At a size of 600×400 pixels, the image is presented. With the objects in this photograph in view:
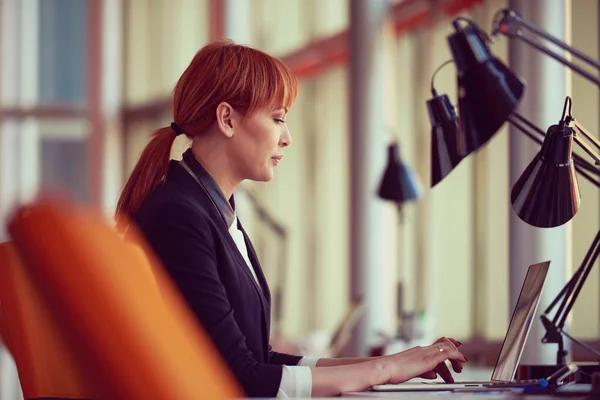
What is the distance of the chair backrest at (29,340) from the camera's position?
1426mm

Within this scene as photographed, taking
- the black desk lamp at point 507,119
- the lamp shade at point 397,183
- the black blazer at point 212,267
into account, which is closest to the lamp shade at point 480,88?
the black desk lamp at point 507,119

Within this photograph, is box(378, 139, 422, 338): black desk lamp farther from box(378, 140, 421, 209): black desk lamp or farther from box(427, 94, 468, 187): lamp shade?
box(427, 94, 468, 187): lamp shade

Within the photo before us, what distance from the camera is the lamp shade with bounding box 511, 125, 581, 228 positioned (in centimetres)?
184

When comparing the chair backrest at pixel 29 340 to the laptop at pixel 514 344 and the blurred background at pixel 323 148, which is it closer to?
the blurred background at pixel 323 148

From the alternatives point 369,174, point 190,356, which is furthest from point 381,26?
point 190,356

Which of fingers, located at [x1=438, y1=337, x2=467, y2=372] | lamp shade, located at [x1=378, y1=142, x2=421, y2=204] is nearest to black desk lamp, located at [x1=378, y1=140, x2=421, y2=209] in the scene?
lamp shade, located at [x1=378, y1=142, x2=421, y2=204]

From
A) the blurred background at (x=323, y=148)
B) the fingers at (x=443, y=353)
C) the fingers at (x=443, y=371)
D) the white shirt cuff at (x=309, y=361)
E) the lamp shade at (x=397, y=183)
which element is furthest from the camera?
the blurred background at (x=323, y=148)

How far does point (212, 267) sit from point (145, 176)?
286 millimetres

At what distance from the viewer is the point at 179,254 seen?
168cm

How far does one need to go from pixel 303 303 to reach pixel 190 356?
5.99 m

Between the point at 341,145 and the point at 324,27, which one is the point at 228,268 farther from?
the point at 324,27

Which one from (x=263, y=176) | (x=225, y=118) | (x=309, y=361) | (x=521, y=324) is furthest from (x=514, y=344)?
(x=225, y=118)

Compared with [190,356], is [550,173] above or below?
above

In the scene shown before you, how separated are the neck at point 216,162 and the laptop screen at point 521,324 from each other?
59cm
